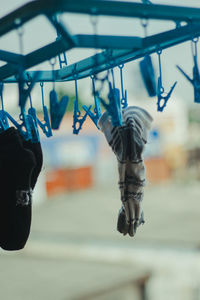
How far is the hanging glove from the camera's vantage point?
0.93 m

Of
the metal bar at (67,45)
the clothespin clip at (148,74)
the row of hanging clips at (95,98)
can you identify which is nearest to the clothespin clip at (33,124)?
the row of hanging clips at (95,98)

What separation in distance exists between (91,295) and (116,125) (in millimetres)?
5468

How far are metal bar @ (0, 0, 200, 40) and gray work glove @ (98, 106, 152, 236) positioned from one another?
0.69 feet

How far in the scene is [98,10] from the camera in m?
0.64

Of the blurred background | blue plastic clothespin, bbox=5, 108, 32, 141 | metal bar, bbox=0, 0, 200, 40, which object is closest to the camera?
metal bar, bbox=0, 0, 200, 40

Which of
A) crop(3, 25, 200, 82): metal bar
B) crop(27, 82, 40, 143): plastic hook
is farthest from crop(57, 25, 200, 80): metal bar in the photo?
crop(27, 82, 40, 143): plastic hook

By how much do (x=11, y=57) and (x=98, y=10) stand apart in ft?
0.66

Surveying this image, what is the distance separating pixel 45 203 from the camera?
11109 mm

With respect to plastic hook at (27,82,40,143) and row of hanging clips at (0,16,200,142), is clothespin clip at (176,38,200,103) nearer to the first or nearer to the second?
row of hanging clips at (0,16,200,142)

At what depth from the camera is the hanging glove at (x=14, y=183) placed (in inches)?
36.5

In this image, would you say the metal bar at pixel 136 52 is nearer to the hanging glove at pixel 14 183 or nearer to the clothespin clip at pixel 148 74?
the clothespin clip at pixel 148 74

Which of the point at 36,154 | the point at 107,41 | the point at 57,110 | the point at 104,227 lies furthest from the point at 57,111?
the point at 104,227

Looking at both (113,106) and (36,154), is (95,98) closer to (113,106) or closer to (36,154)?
(113,106)

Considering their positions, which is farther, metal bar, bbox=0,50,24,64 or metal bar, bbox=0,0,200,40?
metal bar, bbox=0,50,24,64
